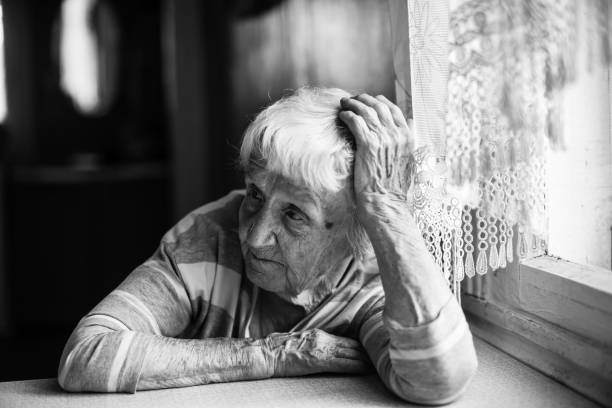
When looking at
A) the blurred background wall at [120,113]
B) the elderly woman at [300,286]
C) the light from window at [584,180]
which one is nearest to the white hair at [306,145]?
the elderly woman at [300,286]

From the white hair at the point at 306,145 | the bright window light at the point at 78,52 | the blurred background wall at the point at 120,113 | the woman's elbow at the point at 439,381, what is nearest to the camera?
the woman's elbow at the point at 439,381

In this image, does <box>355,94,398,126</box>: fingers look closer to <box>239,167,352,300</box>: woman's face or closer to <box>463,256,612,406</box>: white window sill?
<box>239,167,352,300</box>: woman's face

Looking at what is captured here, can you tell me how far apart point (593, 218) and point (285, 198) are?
627 mm

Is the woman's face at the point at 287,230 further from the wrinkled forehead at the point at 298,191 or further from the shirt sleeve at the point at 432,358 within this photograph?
the shirt sleeve at the point at 432,358

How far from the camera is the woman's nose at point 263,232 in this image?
1.23m

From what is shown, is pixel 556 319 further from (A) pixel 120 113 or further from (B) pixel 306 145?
(A) pixel 120 113

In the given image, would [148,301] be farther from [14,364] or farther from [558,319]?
[14,364]

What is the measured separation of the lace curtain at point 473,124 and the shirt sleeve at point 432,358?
164 millimetres

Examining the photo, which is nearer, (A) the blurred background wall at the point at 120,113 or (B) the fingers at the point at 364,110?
(B) the fingers at the point at 364,110

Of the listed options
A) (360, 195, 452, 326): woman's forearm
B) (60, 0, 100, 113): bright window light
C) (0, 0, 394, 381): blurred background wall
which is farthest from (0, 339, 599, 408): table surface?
(60, 0, 100, 113): bright window light

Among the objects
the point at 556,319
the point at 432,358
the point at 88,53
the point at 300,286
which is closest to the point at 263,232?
the point at 300,286

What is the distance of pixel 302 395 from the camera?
3.81 feet

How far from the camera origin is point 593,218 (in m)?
1.33

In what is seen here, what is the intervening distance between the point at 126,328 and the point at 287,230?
35cm
